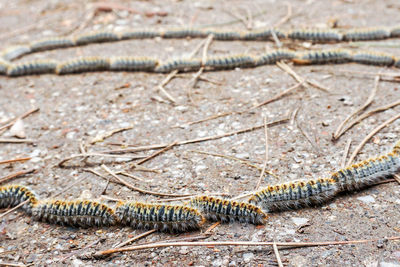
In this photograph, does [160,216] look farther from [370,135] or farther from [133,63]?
[133,63]

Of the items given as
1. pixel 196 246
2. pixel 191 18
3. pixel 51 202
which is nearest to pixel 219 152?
pixel 196 246

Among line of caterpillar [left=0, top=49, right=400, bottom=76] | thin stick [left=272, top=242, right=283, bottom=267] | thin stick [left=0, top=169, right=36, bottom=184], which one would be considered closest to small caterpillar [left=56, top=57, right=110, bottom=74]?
line of caterpillar [left=0, top=49, right=400, bottom=76]

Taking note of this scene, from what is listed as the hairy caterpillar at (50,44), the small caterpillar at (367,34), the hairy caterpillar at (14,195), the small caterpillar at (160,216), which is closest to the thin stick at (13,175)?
the hairy caterpillar at (14,195)

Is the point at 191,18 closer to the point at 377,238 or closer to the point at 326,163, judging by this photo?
the point at 326,163

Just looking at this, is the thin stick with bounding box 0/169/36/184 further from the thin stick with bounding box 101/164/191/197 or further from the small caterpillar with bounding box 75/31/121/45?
the small caterpillar with bounding box 75/31/121/45

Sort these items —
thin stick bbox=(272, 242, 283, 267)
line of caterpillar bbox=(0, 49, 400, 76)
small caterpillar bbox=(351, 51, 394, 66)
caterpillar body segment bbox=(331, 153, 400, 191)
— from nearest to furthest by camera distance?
thin stick bbox=(272, 242, 283, 267)
caterpillar body segment bbox=(331, 153, 400, 191)
small caterpillar bbox=(351, 51, 394, 66)
line of caterpillar bbox=(0, 49, 400, 76)

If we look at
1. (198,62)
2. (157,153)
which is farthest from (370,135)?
(198,62)

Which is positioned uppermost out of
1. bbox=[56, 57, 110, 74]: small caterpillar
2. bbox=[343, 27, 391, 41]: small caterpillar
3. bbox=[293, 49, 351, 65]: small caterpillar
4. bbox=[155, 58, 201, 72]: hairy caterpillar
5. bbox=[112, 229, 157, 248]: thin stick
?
bbox=[343, 27, 391, 41]: small caterpillar
